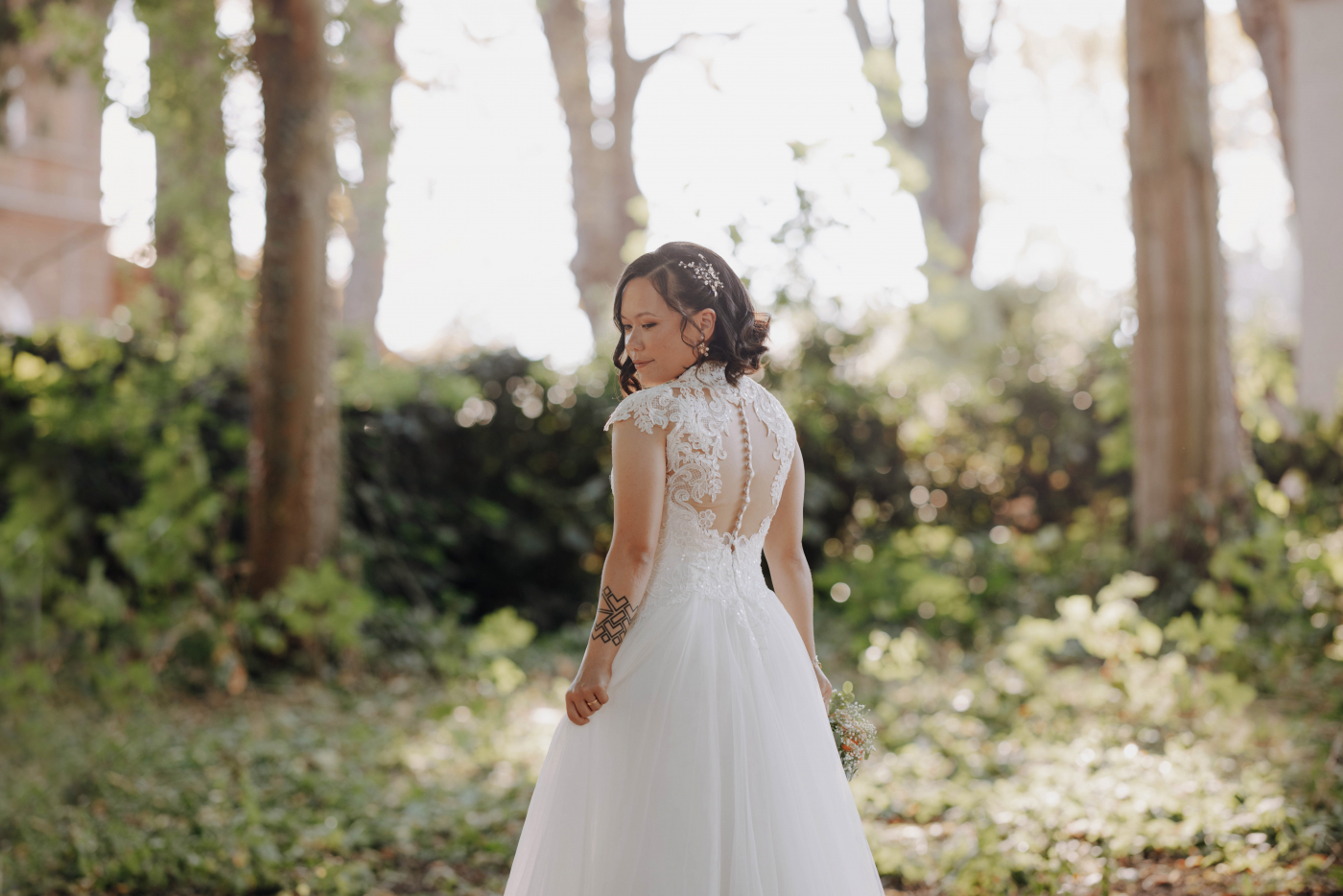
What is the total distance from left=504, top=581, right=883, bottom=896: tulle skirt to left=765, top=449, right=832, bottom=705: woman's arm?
0.24m

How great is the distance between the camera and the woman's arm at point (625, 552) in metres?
2.36

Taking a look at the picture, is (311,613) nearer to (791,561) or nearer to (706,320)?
(791,561)

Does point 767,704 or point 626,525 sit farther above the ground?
point 626,525

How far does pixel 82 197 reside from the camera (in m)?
19.6

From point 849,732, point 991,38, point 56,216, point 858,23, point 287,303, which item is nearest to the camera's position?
point 849,732

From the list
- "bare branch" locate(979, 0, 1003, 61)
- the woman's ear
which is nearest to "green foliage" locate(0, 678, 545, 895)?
the woman's ear

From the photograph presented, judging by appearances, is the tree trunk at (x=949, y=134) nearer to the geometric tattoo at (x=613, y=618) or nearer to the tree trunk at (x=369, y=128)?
the tree trunk at (x=369, y=128)

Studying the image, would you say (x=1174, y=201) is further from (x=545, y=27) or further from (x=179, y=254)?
(x=545, y=27)

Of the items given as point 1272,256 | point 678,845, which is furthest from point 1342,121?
point 1272,256

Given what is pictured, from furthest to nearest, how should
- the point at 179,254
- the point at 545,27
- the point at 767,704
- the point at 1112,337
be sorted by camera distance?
the point at 545,27, the point at 1112,337, the point at 179,254, the point at 767,704

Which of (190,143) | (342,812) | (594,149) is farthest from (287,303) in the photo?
(594,149)

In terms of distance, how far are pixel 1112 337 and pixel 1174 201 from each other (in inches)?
82.8

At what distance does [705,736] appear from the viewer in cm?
234

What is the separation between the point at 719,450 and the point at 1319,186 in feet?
32.5
